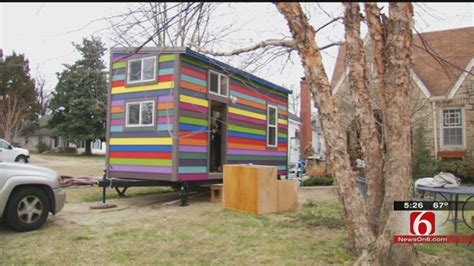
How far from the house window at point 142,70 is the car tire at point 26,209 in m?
3.68

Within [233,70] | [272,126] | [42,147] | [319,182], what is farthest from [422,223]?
[42,147]

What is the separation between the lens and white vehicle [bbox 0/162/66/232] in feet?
18.0

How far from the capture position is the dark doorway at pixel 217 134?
988 centimetres

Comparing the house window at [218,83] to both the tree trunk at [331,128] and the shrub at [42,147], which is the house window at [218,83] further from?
the shrub at [42,147]

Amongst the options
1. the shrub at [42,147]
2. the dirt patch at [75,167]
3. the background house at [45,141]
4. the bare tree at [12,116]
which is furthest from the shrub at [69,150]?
the dirt patch at [75,167]

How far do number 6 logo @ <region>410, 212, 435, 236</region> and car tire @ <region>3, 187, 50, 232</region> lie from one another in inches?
197

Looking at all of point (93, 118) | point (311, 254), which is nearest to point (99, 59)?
point (93, 118)

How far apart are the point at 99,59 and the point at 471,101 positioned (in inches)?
1135

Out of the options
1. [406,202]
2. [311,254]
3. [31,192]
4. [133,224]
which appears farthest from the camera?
[133,224]

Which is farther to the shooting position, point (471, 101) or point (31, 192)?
point (471, 101)

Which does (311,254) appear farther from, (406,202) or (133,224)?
(133,224)

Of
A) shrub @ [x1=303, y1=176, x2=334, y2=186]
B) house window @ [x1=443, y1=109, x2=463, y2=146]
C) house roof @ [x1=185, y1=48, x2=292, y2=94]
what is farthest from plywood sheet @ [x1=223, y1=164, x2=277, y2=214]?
house window @ [x1=443, y1=109, x2=463, y2=146]

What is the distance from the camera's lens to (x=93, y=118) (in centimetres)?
3297

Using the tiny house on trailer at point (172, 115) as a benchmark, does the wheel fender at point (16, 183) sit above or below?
below
